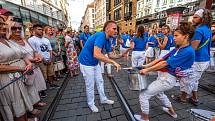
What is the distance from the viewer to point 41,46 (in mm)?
4445

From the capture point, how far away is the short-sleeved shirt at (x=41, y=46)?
430 cm

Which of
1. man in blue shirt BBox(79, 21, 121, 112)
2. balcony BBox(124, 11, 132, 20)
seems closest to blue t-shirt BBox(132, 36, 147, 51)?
man in blue shirt BBox(79, 21, 121, 112)

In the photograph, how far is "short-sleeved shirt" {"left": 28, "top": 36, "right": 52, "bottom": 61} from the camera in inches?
169

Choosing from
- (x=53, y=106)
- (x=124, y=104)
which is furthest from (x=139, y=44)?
(x=53, y=106)

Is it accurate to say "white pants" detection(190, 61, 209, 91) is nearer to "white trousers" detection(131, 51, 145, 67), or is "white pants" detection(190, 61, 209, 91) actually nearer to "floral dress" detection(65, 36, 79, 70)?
"white trousers" detection(131, 51, 145, 67)

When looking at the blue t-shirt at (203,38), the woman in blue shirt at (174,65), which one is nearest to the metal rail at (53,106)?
the woman in blue shirt at (174,65)

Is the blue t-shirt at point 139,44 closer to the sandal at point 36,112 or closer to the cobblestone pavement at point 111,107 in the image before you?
the cobblestone pavement at point 111,107

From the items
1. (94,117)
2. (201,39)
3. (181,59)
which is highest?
(201,39)

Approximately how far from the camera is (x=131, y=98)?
13.1 feet

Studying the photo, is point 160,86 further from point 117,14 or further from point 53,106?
point 117,14

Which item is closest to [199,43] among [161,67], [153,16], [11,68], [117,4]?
[161,67]

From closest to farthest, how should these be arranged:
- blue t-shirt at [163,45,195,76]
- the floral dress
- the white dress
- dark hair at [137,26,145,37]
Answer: the white dress, blue t-shirt at [163,45,195,76], dark hair at [137,26,145,37], the floral dress

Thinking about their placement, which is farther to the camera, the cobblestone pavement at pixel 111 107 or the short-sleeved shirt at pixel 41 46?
the short-sleeved shirt at pixel 41 46

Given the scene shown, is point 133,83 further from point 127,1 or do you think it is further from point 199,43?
point 127,1
